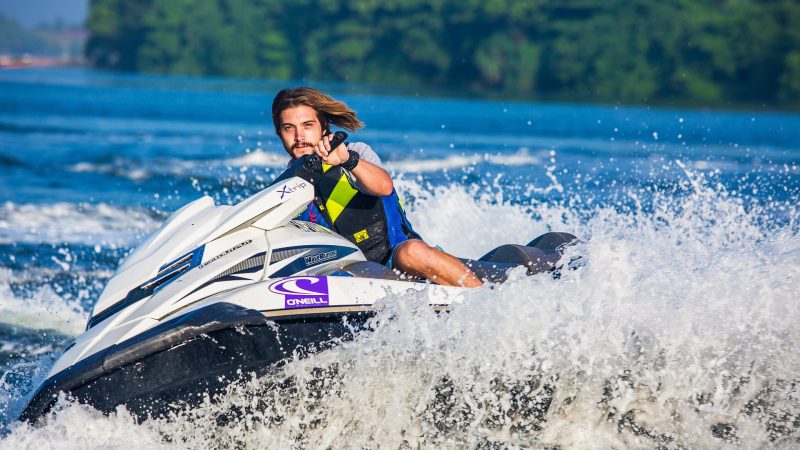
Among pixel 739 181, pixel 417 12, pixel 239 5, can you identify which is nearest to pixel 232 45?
pixel 239 5

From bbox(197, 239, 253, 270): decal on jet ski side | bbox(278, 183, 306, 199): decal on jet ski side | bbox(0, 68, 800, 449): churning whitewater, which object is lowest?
bbox(0, 68, 800, 449): churning whitewater

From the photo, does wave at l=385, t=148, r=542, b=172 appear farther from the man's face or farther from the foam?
the man's face

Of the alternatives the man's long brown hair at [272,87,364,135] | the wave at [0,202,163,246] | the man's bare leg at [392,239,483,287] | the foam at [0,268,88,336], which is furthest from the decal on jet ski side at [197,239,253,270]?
the wave at [0,202,163,246]

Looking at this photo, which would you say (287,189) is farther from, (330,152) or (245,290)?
(245,290)

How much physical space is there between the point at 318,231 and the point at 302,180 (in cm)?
25

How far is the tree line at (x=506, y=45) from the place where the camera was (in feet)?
Result: 145

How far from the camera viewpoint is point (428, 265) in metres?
4.35

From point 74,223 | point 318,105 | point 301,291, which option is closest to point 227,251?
point 301,291

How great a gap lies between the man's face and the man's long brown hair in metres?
0.02

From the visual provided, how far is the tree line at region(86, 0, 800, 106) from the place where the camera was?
145 ft

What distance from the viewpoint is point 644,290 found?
13.9 feet

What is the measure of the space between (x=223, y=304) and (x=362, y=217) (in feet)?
2.84

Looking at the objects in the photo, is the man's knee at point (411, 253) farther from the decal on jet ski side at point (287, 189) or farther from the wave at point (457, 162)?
the wave at point (457, 162)

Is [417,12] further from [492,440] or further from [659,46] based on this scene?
[492,440]
